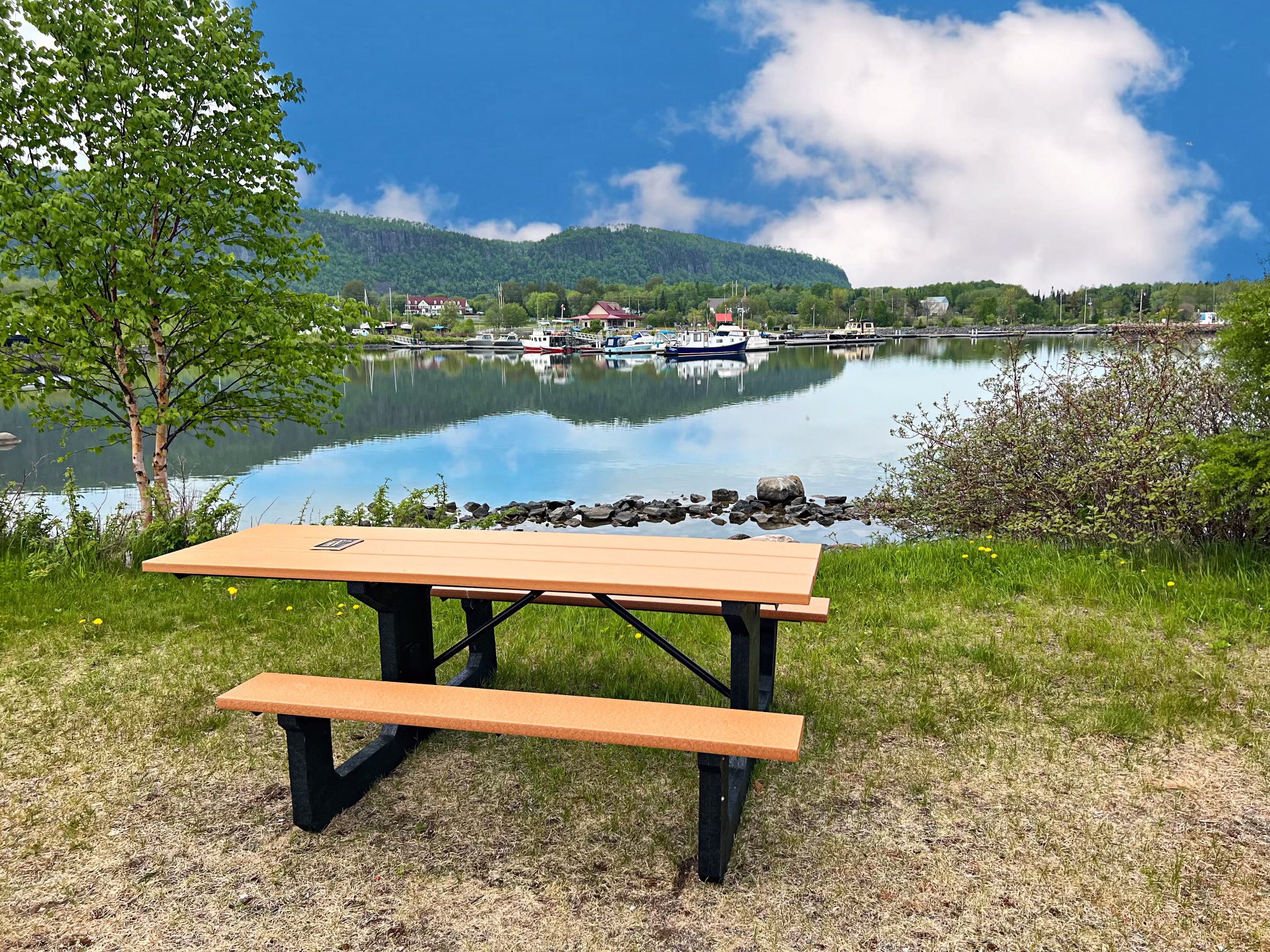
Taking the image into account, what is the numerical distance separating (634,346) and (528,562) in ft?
263

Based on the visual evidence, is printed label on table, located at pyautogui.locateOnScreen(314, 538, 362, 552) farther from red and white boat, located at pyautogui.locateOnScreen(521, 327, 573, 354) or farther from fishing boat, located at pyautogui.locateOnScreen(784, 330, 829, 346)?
fishing boat, located at pyautogui.locateOnScreen(784, 330, 829, 346)

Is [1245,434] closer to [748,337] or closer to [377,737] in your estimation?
[377,737]

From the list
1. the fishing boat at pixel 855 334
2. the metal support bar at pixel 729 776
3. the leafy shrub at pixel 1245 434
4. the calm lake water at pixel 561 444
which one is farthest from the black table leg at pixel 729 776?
the fishing boat at pixel 855 334

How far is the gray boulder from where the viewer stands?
15.2 metres

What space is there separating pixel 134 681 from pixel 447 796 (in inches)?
77.7

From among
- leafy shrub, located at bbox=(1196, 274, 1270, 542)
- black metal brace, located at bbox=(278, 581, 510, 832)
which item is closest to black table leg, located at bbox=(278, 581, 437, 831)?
black metal brace, located at bbox=(278, 581, 510, 832)

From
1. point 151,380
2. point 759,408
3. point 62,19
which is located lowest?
point 759,408

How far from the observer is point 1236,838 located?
2.76 m

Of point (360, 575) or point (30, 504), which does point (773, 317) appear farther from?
point (360, 575)

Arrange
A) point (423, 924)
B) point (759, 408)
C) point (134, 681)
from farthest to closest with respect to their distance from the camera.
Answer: point (759, 408), point (134, 681), point (423, 924)

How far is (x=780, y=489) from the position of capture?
15.3 meters

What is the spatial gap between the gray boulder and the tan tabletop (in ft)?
38.8

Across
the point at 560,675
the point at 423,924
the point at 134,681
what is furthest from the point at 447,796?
the point at 134,681

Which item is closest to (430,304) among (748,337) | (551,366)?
(748,337)
